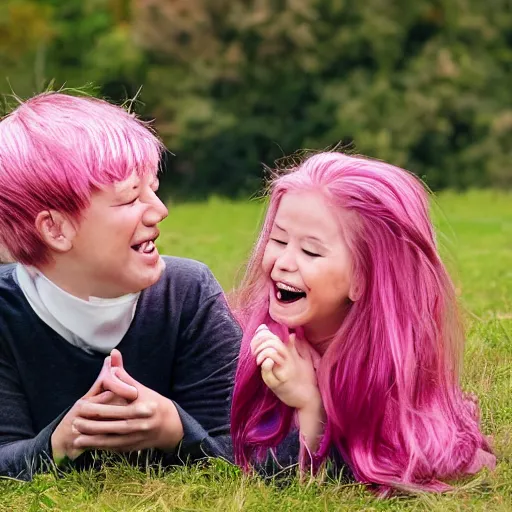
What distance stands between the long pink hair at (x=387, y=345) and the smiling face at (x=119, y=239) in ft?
1.25

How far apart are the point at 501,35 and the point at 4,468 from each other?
106 ft

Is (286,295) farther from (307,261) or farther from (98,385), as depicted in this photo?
(98,385)

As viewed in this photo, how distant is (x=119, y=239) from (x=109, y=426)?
0.55 meters

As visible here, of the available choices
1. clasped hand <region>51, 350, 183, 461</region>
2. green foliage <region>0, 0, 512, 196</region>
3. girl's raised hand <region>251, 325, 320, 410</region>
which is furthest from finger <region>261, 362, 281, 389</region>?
green foliage <region>0, 0, 512, 196</region>

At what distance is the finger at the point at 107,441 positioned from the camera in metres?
3.37

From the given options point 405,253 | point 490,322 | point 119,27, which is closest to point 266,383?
point 405,253

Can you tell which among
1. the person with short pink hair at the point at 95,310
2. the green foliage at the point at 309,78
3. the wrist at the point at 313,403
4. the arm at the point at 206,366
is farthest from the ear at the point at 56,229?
the green foliage at the point at 309,78

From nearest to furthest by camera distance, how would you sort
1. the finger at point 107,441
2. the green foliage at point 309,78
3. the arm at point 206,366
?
the finger at point 107,441, the arm at point 206,366, the green foliage at point 309,78

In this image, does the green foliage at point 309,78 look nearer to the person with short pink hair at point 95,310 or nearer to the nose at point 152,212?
the person with short pink hair at point 95,310

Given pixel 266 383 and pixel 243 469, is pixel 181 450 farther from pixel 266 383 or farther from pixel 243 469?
pixel 266 383

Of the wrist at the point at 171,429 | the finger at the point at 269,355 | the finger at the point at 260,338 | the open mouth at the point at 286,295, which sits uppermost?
the open mouth at the point at 286,295

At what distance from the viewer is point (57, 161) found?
136 inches

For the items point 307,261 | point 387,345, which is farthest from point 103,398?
point 387,345

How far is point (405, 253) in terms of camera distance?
130 inches
